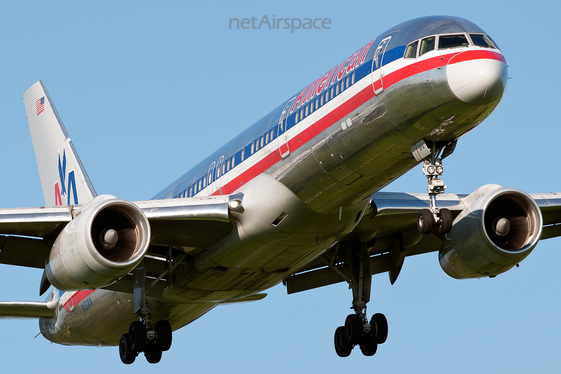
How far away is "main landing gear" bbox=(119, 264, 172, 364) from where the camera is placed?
24.7m

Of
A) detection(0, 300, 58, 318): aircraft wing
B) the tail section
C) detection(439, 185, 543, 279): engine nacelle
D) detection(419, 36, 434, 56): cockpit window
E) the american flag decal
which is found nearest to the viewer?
detection(419, 36, 434, 56): cockpit window

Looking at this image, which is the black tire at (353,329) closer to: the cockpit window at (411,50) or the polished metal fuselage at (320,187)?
the polished metal fuselage at (320,187)

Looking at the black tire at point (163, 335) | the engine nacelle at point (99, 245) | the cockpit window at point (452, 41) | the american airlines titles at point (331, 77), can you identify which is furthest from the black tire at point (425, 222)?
the black tire at point (163, 335)

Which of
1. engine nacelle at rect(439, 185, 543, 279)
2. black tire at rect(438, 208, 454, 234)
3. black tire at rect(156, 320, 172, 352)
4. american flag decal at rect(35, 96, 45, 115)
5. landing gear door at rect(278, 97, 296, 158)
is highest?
american flag decal at rect(35, 96, 45, 115)

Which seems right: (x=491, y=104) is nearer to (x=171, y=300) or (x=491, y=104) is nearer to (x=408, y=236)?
(x=408, y=236)

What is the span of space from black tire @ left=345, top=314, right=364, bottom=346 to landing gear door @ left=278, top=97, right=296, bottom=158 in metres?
6.92

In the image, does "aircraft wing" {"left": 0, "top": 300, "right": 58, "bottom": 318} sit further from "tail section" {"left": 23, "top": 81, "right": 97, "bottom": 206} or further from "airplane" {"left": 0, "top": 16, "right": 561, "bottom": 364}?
"tail section" {"left": 23, "top": 81, "right": 97, "bottom": 206}

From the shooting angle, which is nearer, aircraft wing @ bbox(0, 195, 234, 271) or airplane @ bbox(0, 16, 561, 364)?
airplane @ bbox(0, 16, 561, 364)

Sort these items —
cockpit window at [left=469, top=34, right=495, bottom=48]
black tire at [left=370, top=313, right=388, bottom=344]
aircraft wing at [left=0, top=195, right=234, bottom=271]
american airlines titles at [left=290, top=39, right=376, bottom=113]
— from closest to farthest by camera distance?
1. cockpit window at [left=469, top=34, right=495, bottom=48]
2. american airlines titles at [left=290, top=39, right=376, bottom=113]
3. aircraft wing at [left=0, top=195, right=234, bottom=271]
4. black tire at [left=370, top=313, right=388, bottom=344]

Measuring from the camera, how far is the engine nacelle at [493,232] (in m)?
23.4

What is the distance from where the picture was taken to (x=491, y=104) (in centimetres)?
1770

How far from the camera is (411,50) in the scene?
18.8 metres

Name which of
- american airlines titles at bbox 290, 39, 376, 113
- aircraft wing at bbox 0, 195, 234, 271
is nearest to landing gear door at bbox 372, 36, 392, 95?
american airlines titles at bbox 290, 39, 376, 113

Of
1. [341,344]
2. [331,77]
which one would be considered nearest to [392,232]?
[341,344]
